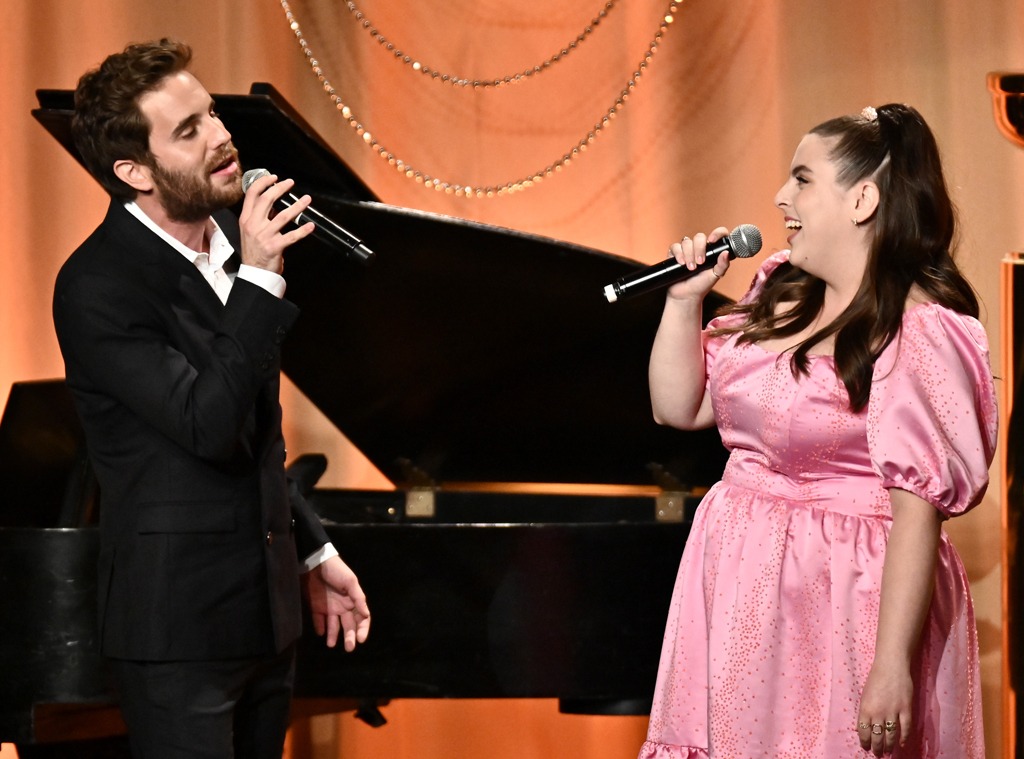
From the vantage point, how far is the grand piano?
2252mm

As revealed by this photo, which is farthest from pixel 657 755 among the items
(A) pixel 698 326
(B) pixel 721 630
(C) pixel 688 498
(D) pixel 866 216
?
(C) pixel 688 498

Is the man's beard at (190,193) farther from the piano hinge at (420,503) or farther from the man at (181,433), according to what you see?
Answer: the piano hinge at (420,503)

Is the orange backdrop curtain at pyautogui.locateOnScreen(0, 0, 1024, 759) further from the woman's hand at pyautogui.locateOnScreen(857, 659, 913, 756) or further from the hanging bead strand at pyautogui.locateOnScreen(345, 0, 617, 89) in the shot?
the woman's hand at pyautogui.locateOnScreen(857, 659, 913, 756)

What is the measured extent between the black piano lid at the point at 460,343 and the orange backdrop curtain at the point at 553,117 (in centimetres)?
88

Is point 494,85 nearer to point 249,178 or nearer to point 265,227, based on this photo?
point 249,178

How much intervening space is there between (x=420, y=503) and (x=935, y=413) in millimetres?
1742

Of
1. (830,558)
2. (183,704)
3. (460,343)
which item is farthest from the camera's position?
(460,343)

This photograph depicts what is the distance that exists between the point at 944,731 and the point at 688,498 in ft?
4.25

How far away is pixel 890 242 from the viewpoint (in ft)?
5.31

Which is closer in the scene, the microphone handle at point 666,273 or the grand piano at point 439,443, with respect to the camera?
the microphone handle at point 666,273

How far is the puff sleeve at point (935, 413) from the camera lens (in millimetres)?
1475

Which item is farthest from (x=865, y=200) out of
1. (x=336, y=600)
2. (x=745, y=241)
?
(x=336, y=600)

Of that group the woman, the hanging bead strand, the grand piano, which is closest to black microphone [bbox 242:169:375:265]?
the grand piano

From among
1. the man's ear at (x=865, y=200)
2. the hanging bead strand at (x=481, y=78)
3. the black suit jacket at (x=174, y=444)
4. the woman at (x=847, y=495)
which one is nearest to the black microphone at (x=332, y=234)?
the black suit jacket at (x=174, y=444)
